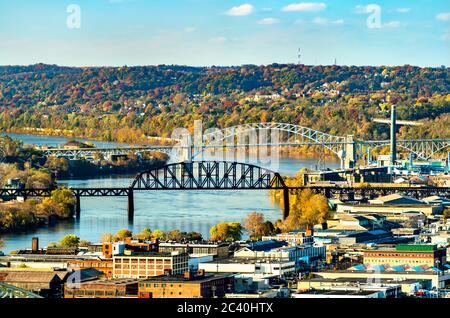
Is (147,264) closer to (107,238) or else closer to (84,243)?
(84,243)

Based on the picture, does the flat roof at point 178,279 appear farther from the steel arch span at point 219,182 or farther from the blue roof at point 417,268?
the steel arch span at point 219,182

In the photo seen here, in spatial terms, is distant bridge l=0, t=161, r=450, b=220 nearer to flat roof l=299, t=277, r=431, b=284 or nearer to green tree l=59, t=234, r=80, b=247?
green tree l=59, t=234, r=80, b=247

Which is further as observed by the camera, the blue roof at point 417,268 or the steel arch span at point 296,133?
the steel arch span at point 296,133

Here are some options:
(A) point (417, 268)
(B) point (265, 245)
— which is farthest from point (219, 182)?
(A) point (417, 268)

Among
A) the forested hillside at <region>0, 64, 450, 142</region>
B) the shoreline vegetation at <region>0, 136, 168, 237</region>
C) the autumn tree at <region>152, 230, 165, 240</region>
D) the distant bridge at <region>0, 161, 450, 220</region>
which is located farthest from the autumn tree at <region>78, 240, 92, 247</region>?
the forested hillside at <region>0, 64, 450, 142</region>

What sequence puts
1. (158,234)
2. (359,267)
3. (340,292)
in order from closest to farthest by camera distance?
(340,292) < (359,267) < (158,234)

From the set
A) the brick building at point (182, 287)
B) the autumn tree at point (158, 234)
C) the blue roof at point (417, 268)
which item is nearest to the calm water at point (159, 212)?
the autumn tree at point (158, 234)

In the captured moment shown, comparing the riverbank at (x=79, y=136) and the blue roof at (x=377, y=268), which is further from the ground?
the riverbank at (x=79, y=136)
